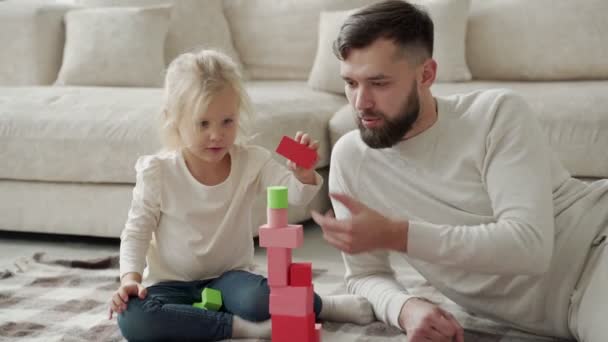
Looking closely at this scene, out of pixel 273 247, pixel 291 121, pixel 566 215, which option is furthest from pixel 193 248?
pixel 291 121

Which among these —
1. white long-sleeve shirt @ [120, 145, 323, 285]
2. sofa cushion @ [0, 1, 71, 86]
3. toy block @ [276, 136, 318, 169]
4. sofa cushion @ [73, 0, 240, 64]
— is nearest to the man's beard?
toy block @ [276, 136, 318, 169]

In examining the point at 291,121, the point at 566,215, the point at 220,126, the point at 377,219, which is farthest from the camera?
the point at 291,121

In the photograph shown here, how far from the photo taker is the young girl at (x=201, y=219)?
1806 millimetres

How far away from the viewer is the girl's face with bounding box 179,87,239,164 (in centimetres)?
185

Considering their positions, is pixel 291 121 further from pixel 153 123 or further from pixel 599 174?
pixel 599 174

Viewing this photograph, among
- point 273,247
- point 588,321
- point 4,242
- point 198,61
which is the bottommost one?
point 4,242

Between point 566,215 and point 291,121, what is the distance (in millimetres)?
1282

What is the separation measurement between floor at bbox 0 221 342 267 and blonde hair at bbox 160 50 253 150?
2.36ft

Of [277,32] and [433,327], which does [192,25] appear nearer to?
[277,32]

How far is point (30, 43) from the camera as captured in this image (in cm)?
363

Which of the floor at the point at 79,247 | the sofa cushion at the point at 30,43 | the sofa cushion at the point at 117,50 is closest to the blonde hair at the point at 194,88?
the floor at the point at 79,247

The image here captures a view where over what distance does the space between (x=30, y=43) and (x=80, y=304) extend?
1808 millimetres

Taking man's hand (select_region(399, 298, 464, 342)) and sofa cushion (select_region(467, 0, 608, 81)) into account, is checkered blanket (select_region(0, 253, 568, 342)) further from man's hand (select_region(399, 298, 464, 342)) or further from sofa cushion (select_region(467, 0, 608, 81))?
sofa cushion (select_region(467, 0, 608, 81))

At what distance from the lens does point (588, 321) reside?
1602mm
